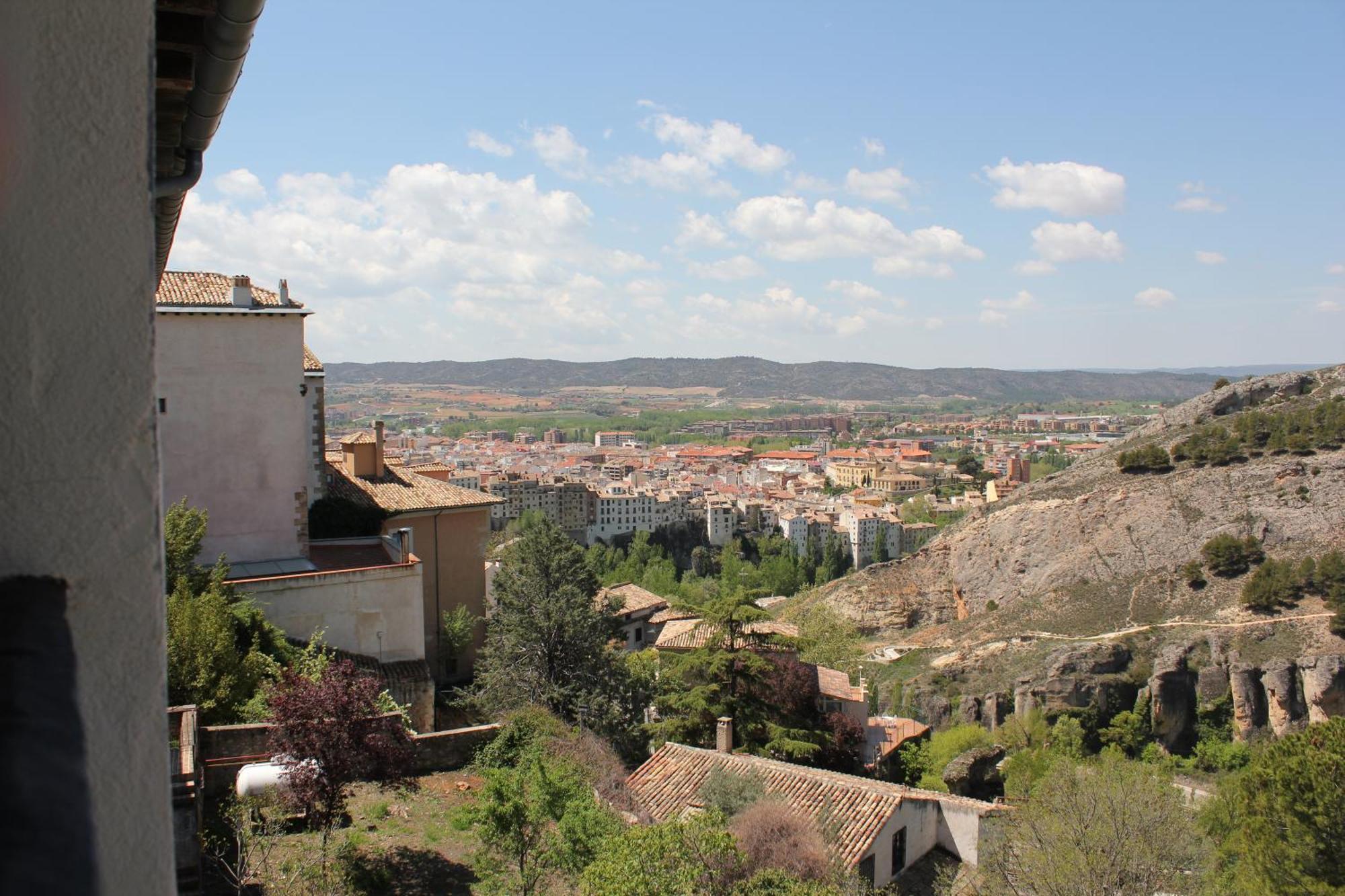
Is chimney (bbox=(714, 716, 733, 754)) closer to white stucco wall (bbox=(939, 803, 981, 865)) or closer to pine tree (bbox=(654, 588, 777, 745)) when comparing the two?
pine tree (bbox=(654, 588, 777, 745))

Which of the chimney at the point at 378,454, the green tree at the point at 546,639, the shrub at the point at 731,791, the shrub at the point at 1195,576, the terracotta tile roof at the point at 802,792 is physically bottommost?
the shrub at the point at 1195,576

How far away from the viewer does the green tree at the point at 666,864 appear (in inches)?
310

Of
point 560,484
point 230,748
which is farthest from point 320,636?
point 560,484

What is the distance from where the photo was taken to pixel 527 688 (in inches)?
669

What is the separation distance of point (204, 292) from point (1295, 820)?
19.3 metres

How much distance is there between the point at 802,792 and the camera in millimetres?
15273

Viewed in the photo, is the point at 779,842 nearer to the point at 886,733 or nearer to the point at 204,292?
the point at 204,292

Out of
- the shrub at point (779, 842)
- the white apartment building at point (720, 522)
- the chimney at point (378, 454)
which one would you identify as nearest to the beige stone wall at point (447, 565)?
the chimney at point (378, 454)

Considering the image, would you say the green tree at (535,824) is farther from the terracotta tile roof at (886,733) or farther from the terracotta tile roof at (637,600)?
the terracotta tile roof at (637,600)

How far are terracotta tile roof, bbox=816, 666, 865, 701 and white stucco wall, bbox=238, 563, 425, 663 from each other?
1435 cm

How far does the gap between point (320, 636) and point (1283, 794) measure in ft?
48.0

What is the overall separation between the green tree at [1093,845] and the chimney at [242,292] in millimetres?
14725

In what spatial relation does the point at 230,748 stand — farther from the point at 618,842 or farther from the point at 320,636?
the point at 618,842

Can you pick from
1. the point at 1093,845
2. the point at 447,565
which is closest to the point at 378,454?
the point at 447,565
